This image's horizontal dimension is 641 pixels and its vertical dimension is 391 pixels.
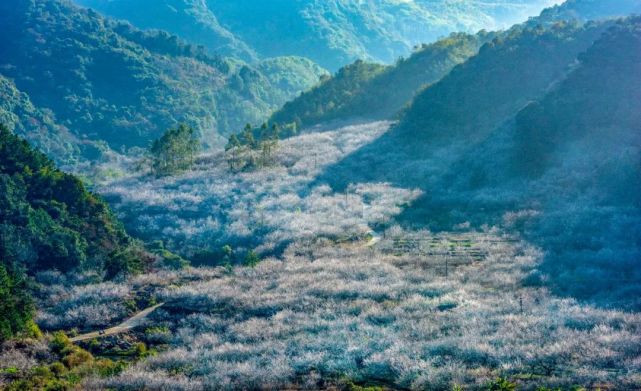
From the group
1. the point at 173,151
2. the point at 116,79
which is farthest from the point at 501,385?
the point at 116,79

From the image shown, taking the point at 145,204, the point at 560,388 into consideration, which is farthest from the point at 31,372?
the point at 145,204

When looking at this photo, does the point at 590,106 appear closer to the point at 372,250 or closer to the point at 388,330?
the point at 372,250

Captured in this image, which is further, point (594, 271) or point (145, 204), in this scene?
point (145, 204)

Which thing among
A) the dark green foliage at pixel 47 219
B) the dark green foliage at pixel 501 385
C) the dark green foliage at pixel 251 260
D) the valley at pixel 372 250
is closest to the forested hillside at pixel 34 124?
the valley at pixel 372 250

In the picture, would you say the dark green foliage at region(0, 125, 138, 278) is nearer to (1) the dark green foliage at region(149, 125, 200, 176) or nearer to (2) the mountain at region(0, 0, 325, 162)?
(1) the dark green foliage at region(149, 125, 200, 176)

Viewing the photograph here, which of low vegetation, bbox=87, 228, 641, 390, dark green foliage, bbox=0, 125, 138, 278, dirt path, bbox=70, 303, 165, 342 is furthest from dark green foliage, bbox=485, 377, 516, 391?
dark green foliage, bbox=0, 125, 138, 278

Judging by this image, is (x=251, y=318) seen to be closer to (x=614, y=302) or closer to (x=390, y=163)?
(x=614, y=302)
